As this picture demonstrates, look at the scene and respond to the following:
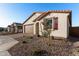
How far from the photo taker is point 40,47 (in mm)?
6656

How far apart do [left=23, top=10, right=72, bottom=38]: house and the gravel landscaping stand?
1.03ft

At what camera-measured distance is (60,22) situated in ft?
23.4

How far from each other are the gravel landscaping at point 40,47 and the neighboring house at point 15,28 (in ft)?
1.11

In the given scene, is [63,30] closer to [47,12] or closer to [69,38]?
[69,38]

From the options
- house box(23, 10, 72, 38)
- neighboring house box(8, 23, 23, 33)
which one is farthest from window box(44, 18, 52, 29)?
neighboring house box(8, 23, 23, 33)

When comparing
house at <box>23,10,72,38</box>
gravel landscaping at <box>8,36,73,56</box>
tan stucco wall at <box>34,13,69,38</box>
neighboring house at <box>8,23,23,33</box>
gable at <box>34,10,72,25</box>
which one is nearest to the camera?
gravel landscaping at <box>8,36,73,56</box>

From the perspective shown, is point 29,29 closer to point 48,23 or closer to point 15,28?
point 15,28

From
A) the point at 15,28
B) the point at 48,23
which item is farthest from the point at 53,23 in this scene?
the point at 15,28

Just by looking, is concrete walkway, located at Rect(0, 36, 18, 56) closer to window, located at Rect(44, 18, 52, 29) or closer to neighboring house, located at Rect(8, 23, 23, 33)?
neighboring house, located at Rect(8, 23, 23, 33)

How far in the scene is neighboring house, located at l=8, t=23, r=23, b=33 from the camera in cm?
676

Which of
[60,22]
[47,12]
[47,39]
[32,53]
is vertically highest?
[47,12]

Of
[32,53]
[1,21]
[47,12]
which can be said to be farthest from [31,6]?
[32,53]

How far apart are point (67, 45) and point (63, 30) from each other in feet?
2.46

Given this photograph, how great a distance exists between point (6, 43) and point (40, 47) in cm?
143
